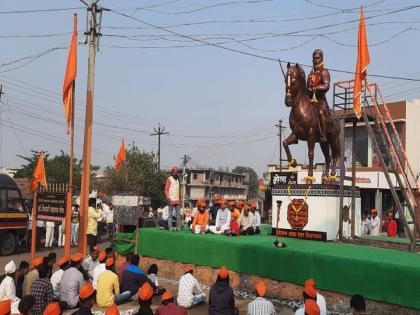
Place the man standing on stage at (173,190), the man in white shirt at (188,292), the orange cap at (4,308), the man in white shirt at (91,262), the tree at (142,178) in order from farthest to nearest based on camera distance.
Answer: the tree at (142,178)
the man standing on stage at (173,190)
the man in white shirt at (91,262)
the man in white shirt at (188,292)
the orange cap at (4,308)

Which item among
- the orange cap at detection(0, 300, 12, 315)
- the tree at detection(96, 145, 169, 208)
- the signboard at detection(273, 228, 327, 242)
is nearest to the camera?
the orange cap at detection(0, 300, 12, 315)

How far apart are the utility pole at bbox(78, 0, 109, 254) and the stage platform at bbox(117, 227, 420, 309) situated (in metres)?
2.34

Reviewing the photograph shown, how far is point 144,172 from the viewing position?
45.8 m

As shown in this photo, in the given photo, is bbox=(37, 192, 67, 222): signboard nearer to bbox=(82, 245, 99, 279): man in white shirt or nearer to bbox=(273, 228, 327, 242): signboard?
bbox=(82, 245, 99, 279): man in white shirt

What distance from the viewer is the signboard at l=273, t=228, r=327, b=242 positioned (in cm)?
1291

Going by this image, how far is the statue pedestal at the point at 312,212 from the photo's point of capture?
515 inches

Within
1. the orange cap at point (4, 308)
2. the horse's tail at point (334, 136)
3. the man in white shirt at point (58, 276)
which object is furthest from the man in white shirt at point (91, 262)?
the horse's tail at point (334, 136)

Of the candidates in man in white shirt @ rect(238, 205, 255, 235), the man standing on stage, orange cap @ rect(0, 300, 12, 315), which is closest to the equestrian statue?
man in white shirt @ rect(238, 205, 255, 235)

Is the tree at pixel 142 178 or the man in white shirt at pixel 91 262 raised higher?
the tree at pixel 142 178

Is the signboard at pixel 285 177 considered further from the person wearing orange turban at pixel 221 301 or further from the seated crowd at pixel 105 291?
the person wearing orange turban at pixel 221 301

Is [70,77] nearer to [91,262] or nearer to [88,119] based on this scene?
[88,119]

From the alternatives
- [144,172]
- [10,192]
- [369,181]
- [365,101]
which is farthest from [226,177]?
[365,101]

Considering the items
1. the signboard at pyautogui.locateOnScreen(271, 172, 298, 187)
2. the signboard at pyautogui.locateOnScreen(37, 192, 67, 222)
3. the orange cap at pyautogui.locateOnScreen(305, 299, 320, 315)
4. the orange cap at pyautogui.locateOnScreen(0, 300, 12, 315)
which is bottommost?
the orange cap at pyautogui.locateOnScreen(0, 300, 12, 315)

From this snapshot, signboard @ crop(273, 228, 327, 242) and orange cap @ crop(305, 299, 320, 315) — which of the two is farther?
signboard @ crop(273, 228, 327, 242)
